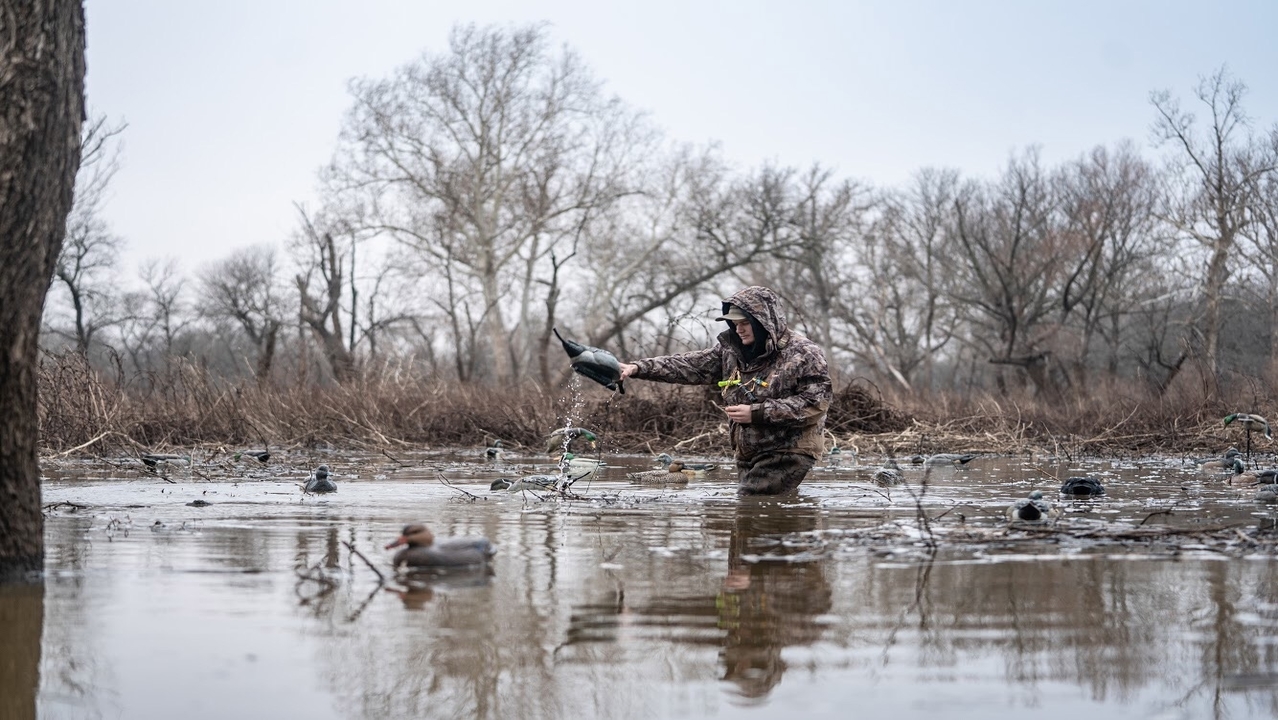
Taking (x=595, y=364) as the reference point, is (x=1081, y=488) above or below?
below

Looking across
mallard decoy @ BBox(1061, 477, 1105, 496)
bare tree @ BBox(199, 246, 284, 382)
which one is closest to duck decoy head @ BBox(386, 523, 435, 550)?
mallard decoy @ BBox(1061, 477, 1105, 496)

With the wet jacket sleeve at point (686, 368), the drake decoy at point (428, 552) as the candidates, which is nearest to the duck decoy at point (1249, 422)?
the wet jacket sleeve at point (686, 368)

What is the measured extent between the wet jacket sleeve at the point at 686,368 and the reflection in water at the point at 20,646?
5.43 metres

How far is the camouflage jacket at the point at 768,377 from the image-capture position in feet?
29.5

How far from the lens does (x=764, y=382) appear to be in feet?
30.4

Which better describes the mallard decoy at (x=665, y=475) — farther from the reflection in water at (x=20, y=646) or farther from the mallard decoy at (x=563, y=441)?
the reflection in water at (x=20, y=646)

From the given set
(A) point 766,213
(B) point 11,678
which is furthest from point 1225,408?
(A) point 766,213

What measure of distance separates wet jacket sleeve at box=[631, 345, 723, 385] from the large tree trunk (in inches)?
200

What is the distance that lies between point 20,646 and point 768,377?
653 cm

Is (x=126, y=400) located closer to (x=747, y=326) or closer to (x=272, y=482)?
(x=272, y=482)

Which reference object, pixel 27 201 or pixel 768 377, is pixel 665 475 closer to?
pixel 768 377

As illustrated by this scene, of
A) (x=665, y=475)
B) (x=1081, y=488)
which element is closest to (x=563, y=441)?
(x=665, y=475)

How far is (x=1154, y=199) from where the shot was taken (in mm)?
47219

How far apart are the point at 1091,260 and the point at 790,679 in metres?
49.7
